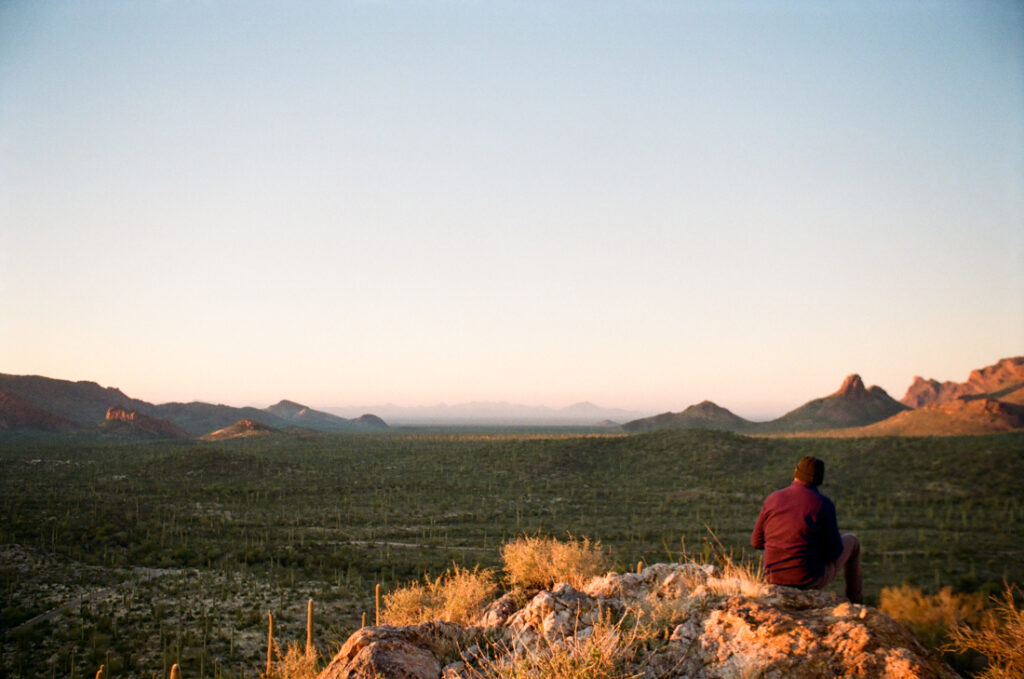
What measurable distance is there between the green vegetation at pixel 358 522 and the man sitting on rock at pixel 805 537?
10.8 metres

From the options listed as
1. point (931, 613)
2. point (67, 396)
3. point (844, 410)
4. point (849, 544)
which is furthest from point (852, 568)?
point (67, 396)

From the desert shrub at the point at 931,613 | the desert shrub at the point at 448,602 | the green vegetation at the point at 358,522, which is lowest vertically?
the green vegetation at the point at 358,522

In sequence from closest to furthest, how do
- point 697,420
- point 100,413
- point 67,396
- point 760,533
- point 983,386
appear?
point 760,533
point 697,420
point 983,386
point 67,396
point 100,413

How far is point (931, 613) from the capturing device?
7934 millimetres

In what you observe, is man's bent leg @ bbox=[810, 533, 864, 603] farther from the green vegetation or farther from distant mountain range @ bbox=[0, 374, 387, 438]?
distant mountain range @ bbox=[0, 374, 387, 438]

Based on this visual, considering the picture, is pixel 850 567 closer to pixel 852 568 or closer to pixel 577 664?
pixel 852 568

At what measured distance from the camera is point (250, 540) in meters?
25.0

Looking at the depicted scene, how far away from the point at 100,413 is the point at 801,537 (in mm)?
145126

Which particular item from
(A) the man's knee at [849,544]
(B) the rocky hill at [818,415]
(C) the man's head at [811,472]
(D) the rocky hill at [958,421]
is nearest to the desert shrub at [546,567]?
(A) the man's knee at [849,544]

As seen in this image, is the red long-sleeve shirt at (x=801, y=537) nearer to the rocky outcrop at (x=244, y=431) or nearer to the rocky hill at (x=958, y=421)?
the rocky hill at (x=958, y=421)

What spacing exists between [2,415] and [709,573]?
362ft

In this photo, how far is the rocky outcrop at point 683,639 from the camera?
14.9 ft

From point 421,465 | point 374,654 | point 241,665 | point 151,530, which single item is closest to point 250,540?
point 151,530

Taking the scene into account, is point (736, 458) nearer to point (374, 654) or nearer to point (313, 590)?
point (313, 590)
